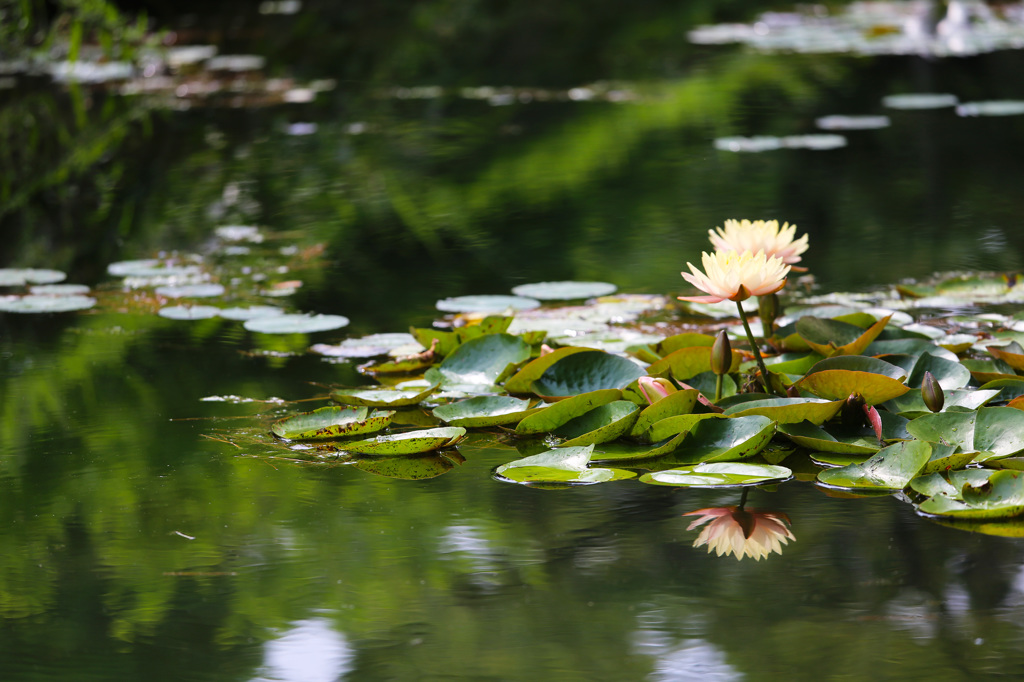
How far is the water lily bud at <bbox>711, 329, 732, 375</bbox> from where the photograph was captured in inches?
54.6

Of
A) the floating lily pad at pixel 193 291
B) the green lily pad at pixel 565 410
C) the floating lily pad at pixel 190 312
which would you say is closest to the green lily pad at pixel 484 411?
the green lily pad at pixel 565 410

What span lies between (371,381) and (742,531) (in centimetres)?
75

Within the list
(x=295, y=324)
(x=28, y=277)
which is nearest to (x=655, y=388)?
(x=295, y=324)

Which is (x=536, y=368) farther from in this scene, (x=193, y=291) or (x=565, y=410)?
(x=193, y=291)

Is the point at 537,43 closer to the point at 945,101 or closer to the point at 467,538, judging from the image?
the point at 945,101

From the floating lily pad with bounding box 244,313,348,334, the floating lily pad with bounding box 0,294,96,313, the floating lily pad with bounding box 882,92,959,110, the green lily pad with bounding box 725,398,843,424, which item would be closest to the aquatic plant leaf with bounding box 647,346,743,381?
the green lily pad with bounding box 725,398,843,424

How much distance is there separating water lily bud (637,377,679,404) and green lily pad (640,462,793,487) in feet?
0.44

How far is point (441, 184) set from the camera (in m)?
3.48

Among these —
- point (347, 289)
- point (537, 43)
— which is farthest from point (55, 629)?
point (537, 43)

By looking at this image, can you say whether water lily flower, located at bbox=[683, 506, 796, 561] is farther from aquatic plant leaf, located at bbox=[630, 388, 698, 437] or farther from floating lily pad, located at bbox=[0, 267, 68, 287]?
floating lily pad, located at bbox=[0, 267, 68, 287]

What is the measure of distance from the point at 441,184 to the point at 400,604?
2537mm

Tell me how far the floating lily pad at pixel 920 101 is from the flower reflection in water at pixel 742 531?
3631mm

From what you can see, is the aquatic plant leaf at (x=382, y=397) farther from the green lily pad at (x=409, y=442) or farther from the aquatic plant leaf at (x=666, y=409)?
the aquatic plant leaf at (x=666, y=409)

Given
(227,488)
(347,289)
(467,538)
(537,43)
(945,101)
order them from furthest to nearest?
(537,43) < (945,101) < (347,289) < (227,488) < (467,538)
